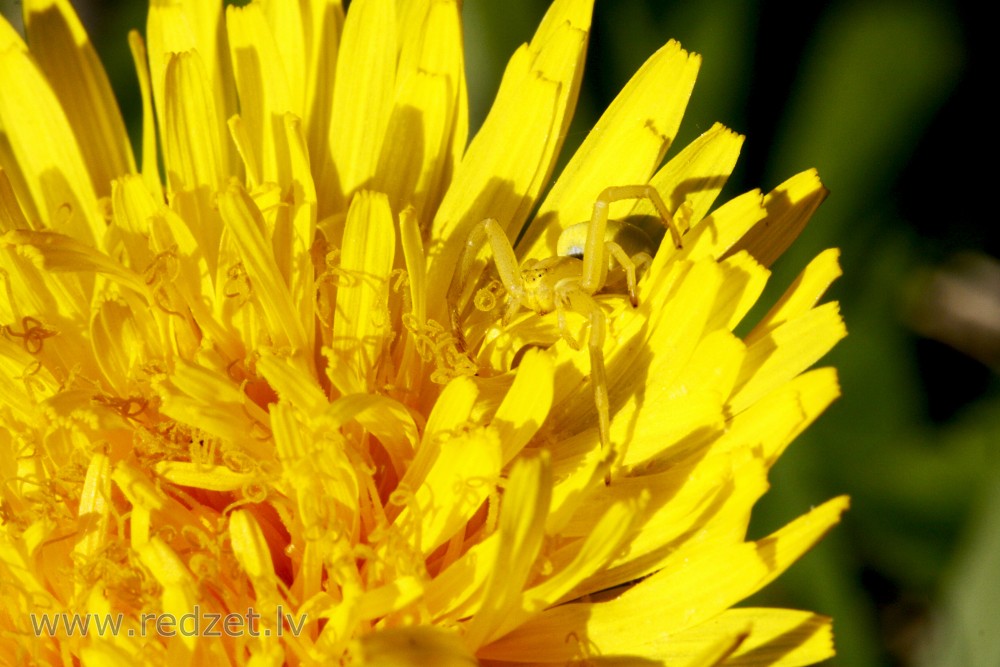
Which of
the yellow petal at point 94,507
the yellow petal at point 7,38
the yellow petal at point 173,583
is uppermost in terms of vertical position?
the yellow petal at point 7,38

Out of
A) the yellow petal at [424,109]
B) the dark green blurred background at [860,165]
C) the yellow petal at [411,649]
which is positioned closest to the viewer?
the yellow petal at [411,649]

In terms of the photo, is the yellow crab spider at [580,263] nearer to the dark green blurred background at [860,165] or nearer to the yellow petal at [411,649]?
the yellow petal at [411,649]

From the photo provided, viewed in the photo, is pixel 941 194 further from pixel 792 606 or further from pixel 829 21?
pixel 792 606

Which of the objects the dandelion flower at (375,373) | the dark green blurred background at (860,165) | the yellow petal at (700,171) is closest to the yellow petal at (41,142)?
the dandelion flower at (375,373)

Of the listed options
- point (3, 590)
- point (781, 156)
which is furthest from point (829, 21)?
point (3, 590)

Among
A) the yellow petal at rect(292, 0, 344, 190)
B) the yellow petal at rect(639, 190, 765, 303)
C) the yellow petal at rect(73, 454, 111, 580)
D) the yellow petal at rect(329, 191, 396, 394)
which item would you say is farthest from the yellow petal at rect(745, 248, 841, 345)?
the yellow petal at rect(73, 454, 111, 580)

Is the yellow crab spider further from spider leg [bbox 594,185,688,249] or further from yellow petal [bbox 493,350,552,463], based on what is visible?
yellow petal [bbox 493,350,552,463]
